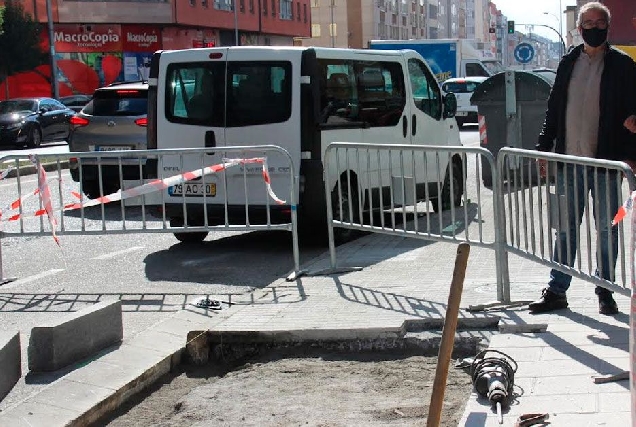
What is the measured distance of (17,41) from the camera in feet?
186

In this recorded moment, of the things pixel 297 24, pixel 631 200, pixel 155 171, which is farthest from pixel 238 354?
pixel 297 24

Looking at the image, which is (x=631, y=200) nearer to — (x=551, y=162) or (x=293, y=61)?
(x=551, y=162)

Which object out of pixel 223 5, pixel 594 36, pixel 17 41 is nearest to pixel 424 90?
pixel 594 36

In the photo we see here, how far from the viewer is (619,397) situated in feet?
17.1

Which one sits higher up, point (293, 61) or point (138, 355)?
point (293, 61)

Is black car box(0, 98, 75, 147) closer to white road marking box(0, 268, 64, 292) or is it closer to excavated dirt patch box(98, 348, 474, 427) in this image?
white road marking box(0, 268, 64, 292)

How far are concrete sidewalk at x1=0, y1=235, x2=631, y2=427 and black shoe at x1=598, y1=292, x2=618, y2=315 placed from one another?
0.06 meters

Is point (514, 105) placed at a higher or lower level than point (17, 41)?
lower

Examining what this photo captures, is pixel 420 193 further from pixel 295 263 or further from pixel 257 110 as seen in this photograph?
pixel 257 110

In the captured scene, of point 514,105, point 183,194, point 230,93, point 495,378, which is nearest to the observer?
point 495,378

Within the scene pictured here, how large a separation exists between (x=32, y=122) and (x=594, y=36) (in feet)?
96.7

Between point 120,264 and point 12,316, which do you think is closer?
point 12,316

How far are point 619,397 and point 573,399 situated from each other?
210 millimetres

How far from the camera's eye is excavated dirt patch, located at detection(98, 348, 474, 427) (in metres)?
5.62
